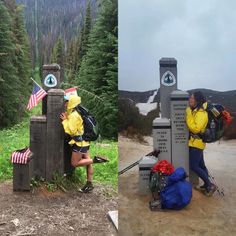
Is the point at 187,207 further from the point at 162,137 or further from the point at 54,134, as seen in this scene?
the point at 54,134

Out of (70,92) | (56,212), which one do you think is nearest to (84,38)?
(70,92)

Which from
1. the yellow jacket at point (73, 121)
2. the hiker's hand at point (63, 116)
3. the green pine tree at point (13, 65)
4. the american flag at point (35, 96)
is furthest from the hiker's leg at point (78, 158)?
the green pine tree at point (13, 65)

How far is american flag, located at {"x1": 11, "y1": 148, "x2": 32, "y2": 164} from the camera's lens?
5133 millimetres

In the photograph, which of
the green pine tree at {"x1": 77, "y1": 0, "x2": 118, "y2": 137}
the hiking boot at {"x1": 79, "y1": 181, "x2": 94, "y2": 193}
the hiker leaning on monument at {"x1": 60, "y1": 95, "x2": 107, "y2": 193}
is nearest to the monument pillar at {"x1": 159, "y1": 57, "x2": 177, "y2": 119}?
the green pine tree at {"x1": 77, "y1": 0, "x2": 118, "y2": 137}

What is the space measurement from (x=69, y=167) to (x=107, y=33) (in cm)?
148

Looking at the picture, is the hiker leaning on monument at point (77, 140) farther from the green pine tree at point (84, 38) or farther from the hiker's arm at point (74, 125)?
the green pine tree at point (84, 38)

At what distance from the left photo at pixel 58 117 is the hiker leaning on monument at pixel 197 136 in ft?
4.35

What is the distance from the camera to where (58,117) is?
16.9 feet

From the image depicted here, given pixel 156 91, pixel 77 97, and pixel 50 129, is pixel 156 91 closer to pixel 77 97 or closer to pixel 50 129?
pixel 77 97

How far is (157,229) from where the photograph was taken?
11.3 ft

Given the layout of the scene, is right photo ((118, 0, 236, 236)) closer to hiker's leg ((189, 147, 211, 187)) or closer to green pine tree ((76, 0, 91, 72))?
hiker's leg ((189, 147, 211, 187))

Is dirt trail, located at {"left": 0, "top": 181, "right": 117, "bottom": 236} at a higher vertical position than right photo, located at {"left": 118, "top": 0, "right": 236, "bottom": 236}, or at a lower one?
lower

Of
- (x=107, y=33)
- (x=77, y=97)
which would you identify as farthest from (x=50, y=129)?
(x=107, y=33)

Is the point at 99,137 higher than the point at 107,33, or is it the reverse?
the point at 107,33
